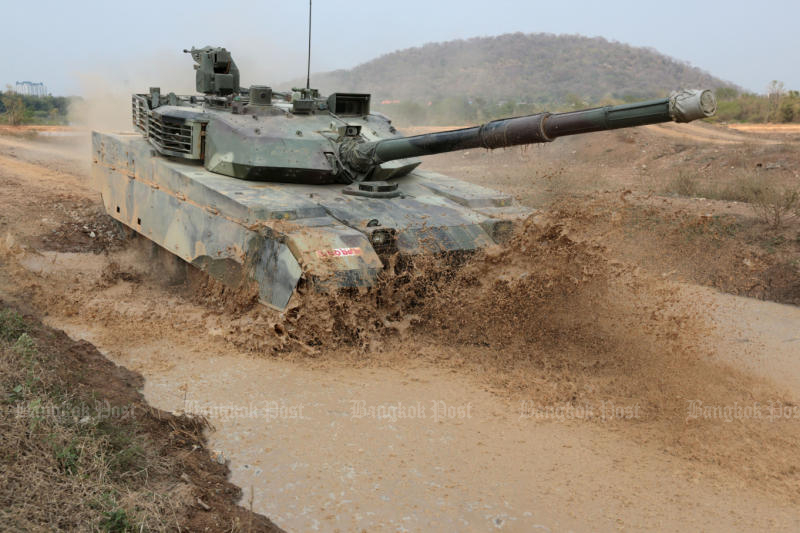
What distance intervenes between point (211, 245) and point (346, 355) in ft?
6.35

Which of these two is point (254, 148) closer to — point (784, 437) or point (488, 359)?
point (488, 359)

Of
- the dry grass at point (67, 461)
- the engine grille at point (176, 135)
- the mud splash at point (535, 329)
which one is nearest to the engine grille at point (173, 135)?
the engine grille at point (176, 135)

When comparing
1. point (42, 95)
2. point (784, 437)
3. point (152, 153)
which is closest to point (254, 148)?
point (152, 153)

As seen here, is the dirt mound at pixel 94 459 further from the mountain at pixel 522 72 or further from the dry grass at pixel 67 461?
the mountain at pixel 522 72

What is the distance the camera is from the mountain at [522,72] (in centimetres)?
5312

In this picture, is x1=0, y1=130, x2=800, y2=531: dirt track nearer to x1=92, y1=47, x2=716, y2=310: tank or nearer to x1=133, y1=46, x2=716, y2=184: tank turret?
x1=92, y1=47, x2=716, y2=310: tank

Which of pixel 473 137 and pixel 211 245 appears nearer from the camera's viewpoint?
pixel 473 137

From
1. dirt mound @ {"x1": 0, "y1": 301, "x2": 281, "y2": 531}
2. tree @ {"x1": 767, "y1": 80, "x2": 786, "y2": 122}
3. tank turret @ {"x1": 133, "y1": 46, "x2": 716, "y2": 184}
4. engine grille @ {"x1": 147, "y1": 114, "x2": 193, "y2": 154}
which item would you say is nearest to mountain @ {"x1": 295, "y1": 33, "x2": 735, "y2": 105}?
tree @ {"x1": 767, "y1": 80, "x2": 786, "y2": 122}

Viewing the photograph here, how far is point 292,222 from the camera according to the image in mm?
6973

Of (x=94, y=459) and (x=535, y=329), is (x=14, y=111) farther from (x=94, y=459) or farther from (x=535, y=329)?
(x=94, y=459)

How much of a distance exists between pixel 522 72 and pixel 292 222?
178 ft

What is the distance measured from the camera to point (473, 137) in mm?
6508

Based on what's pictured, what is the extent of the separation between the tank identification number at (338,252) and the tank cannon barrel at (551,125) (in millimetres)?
1220

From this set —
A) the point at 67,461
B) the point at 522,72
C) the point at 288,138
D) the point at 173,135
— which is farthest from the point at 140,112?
the point at 522,72
